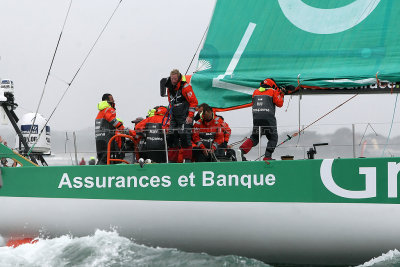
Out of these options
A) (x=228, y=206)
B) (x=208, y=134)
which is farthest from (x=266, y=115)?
(x=228, y=206)

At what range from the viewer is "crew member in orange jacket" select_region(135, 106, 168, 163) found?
19.4ft

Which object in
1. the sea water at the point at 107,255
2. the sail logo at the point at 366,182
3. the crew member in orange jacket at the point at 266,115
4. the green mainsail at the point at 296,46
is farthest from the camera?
the green mainsail at the point at 296,46

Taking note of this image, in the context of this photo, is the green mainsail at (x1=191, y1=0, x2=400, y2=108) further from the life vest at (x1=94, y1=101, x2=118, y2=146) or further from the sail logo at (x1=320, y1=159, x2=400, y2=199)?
the sail logo at (x1=320, y1=159, x2=400, y2=199)

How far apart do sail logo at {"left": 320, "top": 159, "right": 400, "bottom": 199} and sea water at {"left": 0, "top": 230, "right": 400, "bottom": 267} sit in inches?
20.1

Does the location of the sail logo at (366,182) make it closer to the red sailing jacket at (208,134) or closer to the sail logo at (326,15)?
the red sailing jacket at (208,134)

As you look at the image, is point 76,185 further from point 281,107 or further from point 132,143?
point 281,107

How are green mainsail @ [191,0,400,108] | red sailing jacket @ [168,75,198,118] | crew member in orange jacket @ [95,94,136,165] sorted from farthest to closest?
crew member in orange jacket @ [95,94,136,165], red sailing jacket @ [168,75,198,118], green mainsail @ [191,0,400,108]

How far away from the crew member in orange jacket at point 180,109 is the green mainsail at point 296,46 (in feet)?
0.81

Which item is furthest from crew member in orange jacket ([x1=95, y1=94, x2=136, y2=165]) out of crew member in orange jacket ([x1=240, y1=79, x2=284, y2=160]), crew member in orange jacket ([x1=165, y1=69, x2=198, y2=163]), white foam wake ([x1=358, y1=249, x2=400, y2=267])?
white foam wake ([x1=358, y1=249, x2=400, y2=267])

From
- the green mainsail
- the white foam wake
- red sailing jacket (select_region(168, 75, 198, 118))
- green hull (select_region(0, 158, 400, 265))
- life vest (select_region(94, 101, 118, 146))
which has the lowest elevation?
the white foam wake

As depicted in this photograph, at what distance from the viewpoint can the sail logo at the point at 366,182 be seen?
16.2 feet

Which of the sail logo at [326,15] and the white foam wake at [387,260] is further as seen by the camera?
the sail logo at [326,15]

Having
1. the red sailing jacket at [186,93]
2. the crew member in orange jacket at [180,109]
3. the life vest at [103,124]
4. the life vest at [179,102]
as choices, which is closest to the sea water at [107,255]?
the crew member in orange jacket at [180,109]

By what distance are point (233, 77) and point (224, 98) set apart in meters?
0.22
